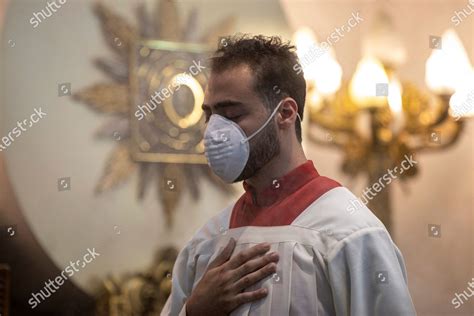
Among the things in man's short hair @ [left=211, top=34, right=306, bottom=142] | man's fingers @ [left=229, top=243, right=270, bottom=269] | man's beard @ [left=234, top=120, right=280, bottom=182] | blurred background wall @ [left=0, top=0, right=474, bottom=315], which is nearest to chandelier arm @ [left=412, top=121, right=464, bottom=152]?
blurred background wall @ [left=0, top=0, right=474, bottom=315]

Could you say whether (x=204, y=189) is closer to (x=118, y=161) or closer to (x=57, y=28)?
(x=118, y=161)

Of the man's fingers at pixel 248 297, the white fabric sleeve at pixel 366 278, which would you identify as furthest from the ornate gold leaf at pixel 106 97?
the white fabric sleeve at pixel 366 278

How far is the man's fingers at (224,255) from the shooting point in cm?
238

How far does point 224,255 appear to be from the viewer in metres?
2.38

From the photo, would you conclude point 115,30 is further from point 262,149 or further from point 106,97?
point 262,149

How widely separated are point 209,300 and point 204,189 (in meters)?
2.37

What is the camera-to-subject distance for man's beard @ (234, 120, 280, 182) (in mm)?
2400

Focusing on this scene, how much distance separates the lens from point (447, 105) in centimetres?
479

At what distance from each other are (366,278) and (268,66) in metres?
0.68

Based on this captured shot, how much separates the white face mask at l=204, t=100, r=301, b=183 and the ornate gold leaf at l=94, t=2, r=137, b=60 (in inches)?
88.1

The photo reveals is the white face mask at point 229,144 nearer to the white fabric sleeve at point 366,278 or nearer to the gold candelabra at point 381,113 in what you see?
the white fabric sleeve at point 366,278

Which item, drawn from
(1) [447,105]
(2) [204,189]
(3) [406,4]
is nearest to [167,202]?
(2) [204,189]

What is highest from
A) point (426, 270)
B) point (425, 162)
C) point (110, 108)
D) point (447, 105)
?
point (110, 108)

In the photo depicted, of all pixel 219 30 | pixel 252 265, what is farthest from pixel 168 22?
pixel 252 265
